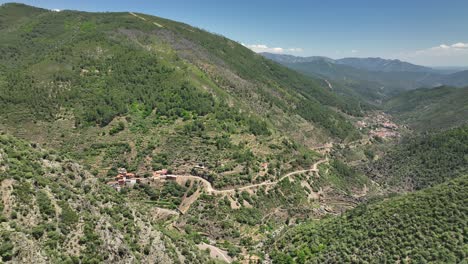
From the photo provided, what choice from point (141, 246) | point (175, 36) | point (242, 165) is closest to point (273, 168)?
point (242, 165)

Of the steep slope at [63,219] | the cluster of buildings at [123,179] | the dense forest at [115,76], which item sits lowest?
the cluster of buildings at [123,179]

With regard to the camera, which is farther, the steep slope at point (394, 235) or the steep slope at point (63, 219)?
the steep slope at point (394, 235)

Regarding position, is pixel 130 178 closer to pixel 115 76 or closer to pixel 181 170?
pixel 181 170

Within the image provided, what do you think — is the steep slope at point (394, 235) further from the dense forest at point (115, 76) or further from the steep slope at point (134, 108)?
the dense forest at point (115, 76)

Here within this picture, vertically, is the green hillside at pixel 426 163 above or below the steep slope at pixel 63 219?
below

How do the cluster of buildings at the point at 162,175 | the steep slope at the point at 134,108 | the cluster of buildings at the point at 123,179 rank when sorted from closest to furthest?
the cluster of buildings at the point at 123,179 < the cluster of buildings at the point at 162,175 < the steep slope at the point at 134,108

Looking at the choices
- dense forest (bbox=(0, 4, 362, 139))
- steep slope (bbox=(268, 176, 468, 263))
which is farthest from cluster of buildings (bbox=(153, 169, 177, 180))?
steep slope (bbox=(268, 176, 468, 263))

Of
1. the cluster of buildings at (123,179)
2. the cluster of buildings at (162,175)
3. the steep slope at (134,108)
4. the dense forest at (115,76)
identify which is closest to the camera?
the cluster of buildings at (123,179)

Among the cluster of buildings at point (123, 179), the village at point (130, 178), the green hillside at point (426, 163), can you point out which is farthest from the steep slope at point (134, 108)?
the green hillside at point (426, 163)
